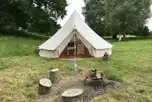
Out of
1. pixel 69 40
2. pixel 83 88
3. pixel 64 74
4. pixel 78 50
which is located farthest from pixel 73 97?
pixel 78 50

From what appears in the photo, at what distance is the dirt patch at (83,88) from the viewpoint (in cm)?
960

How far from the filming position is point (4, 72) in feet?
42.1

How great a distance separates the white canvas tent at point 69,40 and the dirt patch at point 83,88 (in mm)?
5942

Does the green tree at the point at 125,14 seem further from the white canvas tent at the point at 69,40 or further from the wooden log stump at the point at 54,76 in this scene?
the wooden log stump at the point at 54,76

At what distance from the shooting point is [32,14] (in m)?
29.3

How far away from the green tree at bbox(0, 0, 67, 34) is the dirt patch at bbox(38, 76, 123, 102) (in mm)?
18312

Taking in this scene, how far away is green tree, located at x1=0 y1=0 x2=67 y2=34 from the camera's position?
28953 millimetres

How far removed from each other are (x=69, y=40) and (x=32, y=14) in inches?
501

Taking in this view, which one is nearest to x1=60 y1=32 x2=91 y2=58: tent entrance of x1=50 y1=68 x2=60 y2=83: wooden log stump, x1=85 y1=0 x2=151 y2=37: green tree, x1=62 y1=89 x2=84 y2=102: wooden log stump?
x1=50 y1=68 x2=60 y2=83: wooden log stump

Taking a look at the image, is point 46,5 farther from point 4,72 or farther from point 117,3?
point 4,72

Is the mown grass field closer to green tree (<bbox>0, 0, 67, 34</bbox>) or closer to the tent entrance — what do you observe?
the tent entrance

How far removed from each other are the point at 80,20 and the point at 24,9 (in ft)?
36.3

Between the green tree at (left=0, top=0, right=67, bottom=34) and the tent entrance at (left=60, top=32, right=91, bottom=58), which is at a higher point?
the green tree at (left=0, top=0, right=67, bottom=34)

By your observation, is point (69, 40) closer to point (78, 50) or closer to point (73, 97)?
point (78, 50)
